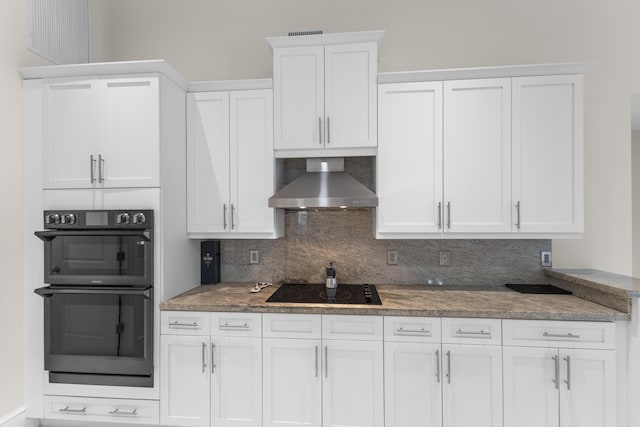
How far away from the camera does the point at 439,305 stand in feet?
6.97

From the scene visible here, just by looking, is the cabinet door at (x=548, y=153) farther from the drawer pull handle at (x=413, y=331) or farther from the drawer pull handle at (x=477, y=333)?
the drawer pull handle at (x=413, y=331)

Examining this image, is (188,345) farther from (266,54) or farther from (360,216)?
(266,54)

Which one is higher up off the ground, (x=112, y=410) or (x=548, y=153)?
(x=548, y=153)

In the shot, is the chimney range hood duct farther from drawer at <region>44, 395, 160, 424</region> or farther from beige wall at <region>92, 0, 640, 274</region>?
drawer at <region>44, 395, 160, 424</region>

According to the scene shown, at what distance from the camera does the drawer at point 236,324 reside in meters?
2.16

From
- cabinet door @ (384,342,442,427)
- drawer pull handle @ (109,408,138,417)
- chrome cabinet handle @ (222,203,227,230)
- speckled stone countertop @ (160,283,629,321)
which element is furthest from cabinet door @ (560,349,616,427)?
drawer pull handle @ (109,408,138,417)

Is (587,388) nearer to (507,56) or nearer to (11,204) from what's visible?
Answer: (507,56)

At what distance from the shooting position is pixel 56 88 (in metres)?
2.28

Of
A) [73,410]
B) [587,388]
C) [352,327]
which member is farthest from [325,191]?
[73,410]

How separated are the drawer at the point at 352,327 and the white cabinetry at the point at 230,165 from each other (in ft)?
2.61

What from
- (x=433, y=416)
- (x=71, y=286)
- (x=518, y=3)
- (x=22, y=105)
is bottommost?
(x=433, y=416)

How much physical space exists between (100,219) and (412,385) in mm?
2228

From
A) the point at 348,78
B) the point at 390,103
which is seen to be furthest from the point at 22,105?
the point at 390,103

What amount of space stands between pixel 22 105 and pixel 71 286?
128 cm
